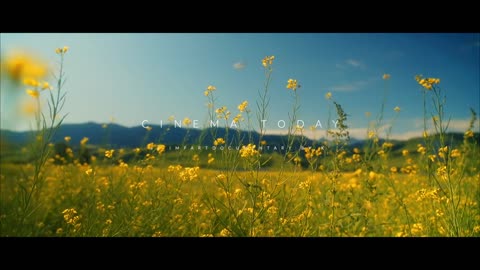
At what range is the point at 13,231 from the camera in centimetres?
248

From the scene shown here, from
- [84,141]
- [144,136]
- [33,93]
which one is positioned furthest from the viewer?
[84,141]

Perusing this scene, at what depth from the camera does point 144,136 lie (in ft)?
9.72

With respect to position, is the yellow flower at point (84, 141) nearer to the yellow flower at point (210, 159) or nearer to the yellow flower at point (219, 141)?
the yellow flower at point (210, 159)

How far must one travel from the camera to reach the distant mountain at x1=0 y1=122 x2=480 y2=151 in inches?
100

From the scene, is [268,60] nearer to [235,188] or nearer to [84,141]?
[235,188]

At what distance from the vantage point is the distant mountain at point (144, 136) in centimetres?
255

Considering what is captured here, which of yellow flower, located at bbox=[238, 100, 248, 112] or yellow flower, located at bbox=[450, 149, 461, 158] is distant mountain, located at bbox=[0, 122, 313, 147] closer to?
yellow flower, located at bbox=[238, 100, 248, 112]

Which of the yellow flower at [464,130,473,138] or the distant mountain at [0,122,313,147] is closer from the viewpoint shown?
the distant mountain at [0,122,313,147]

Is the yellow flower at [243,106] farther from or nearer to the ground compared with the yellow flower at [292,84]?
nearer to the ground

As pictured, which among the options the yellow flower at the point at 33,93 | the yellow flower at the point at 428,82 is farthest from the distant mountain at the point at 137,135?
the yellow flower at the point at 428,82

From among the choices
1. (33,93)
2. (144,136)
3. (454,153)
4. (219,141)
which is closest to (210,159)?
(219,141)

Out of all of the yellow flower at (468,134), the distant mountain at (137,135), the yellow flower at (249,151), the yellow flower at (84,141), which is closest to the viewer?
the yellow flower at (249,151)

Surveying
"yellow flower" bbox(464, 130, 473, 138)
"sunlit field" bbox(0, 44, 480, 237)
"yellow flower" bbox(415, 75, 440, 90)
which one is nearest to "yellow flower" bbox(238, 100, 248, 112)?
"sunlit field" bbox(0, 44, 480, 237)

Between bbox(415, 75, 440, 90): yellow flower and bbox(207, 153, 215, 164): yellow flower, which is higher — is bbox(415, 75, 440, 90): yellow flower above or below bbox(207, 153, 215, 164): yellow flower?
above
